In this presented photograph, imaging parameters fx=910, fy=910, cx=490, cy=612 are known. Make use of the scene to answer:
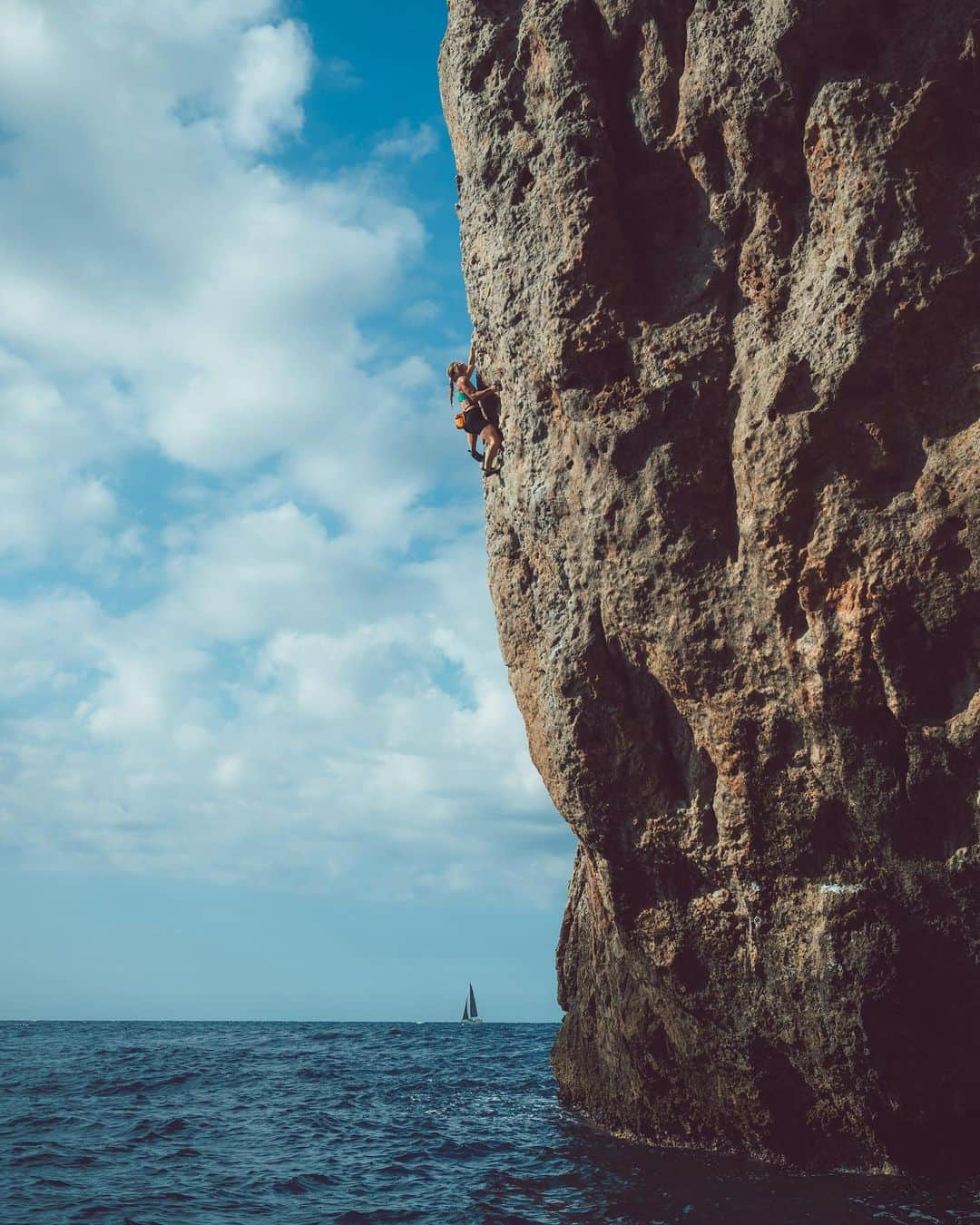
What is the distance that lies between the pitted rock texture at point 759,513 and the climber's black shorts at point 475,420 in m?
1.30

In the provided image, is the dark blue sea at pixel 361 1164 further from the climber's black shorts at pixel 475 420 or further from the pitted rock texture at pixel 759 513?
the climber's black shorts at pixel 475 420

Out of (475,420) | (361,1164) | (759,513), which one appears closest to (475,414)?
(475,420)

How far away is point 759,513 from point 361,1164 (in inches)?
478

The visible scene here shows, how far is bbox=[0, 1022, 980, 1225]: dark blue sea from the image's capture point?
11141mm

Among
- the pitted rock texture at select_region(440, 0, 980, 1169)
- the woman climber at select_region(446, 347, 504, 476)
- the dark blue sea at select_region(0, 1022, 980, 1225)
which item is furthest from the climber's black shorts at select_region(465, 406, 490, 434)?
the dark blue sea at select_region(0, 1022, 980, 1225)

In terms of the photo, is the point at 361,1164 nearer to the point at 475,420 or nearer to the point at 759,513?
the point at 759,513

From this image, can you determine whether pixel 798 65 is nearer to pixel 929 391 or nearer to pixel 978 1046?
pixel 929 391

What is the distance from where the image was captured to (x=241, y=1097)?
2275cm

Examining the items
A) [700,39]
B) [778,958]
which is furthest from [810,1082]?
[700,39]

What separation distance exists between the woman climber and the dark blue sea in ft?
35.7

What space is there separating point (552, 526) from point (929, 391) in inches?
208

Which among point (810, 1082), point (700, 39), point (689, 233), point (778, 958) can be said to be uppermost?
point (700, 39)

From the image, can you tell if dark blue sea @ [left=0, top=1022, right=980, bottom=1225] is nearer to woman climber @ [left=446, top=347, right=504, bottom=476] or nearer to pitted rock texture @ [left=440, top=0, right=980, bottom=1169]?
pitted rock texture @ [left=440, top=0, right=980, bottom=1169]

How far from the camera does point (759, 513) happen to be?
36.1ft
